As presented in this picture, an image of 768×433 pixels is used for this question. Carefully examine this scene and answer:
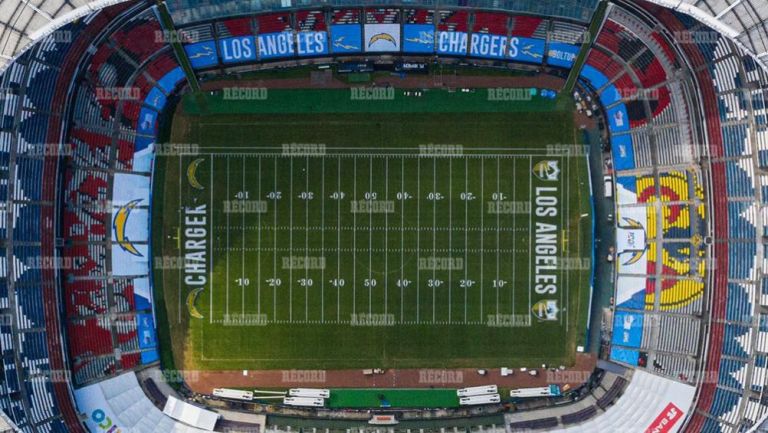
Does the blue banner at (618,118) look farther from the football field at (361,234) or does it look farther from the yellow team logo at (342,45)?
the yellow team logo at (342,45)

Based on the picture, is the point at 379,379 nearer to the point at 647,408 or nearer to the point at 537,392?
the point at 537,392

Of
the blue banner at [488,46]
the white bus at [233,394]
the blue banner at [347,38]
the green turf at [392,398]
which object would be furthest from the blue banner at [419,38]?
the white bus at [233,394]

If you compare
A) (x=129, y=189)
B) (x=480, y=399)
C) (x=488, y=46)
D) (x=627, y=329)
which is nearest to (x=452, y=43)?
(x=488, y=46)

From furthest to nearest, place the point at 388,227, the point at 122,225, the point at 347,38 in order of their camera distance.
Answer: the point at 388,227 → the point at 122,225 → the point at 347,38

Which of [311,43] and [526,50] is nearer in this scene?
[311,43]

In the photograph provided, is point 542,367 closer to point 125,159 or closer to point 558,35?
point 558,35

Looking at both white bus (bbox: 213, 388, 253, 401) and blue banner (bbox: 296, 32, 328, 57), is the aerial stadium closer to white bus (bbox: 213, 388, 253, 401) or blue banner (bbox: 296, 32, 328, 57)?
blue banner (bbox: 296, 32, 328, 57)

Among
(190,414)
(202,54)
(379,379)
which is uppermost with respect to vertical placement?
(202,54)
